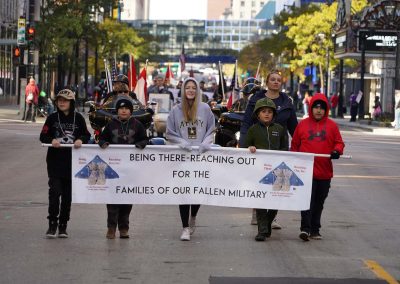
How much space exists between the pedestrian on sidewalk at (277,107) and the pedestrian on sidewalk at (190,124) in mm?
673

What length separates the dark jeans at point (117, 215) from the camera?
41.8ft

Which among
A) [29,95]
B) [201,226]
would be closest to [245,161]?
[201,226]

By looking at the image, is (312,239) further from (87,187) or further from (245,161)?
(87,187)

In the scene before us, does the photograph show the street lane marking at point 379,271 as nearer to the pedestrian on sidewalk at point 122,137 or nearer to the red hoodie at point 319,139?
the red hoodie at point 319,139

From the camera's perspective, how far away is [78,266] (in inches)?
422

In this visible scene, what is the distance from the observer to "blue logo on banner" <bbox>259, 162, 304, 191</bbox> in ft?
42.8

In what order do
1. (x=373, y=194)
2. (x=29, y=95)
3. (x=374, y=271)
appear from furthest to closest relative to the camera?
(x=29, y=95)
(x=373, y=194)
(x=374, y=271)

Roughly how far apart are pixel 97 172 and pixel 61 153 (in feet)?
1.56

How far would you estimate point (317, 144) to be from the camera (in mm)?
13086

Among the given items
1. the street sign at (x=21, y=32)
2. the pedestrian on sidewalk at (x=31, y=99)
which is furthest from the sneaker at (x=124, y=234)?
the street sign at (x=21, y=32)

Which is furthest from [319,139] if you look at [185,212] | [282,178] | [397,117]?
[397,117]

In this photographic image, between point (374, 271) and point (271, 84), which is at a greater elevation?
point (271, 84)

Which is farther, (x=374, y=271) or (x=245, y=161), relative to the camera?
(x=245, y=161)

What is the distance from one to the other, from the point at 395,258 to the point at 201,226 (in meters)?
3.18
